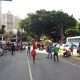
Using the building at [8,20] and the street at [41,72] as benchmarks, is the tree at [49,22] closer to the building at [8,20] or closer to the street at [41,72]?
the street at [41,72]

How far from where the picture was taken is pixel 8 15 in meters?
187

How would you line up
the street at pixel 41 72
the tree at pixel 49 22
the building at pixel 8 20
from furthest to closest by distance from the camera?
the building at pixel 8 20 < the tree at pixel 49 22 < the street at pixel 41 72

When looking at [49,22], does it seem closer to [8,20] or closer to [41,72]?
[41,72]

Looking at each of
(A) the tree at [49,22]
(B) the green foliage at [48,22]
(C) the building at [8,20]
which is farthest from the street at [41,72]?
(C) the building at [8,20]

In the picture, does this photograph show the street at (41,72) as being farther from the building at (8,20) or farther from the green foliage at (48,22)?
the building at (8,20)

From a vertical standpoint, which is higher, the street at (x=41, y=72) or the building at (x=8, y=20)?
the building at (x=8, y=20)

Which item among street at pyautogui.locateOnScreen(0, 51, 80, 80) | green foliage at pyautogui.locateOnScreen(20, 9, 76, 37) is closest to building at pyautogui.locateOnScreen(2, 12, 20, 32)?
green foliage at pyautogui.locateOnScreen(20, 9, 76, 37)

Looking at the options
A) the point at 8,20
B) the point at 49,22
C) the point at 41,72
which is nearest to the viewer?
the point at 41,72

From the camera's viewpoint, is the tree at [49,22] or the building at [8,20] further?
the building at [8,20]

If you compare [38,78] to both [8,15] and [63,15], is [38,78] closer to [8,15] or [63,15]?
[63,15]

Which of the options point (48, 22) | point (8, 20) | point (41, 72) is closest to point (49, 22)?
point (48, 22)

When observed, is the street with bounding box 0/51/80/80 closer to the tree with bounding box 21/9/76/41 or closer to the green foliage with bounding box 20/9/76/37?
the tree with bounding box 21/9/76/41

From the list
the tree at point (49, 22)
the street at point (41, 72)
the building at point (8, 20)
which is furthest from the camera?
the building at point (8, 20)

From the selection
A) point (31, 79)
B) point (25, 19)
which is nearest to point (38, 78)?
point (31, 79)
